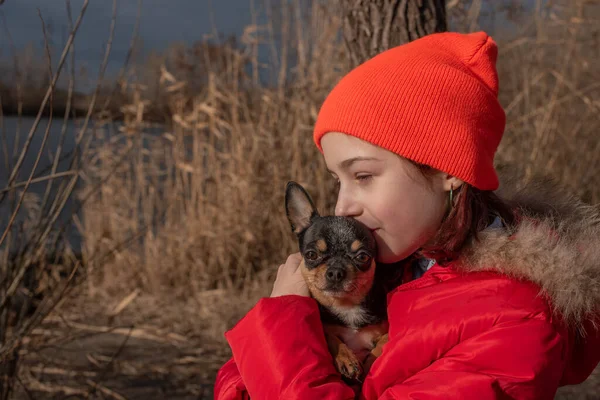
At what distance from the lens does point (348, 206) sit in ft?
5.30

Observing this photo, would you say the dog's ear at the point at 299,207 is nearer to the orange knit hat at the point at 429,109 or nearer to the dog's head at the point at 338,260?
the dog's head at the point at 338,260

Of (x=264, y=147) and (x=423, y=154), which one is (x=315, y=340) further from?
(x=264, y=147)

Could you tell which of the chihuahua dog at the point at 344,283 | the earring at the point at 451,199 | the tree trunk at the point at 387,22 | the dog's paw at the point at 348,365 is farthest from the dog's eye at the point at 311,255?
the tree trunk at the point at 387,22

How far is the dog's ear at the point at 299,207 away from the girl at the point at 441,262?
18 cm

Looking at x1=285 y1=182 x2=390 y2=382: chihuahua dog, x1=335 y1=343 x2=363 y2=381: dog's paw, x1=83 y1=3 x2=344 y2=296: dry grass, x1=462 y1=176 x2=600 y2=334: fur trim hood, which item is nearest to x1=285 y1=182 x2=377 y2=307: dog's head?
x1=285 y1=182 x2=390 y2=382: chihuahua dog

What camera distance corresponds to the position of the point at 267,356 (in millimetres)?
1520

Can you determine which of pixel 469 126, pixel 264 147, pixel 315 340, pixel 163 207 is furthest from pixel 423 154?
pixel 163 207

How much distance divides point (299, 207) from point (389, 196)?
37 cm

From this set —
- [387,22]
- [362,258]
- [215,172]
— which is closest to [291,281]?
[362,258]

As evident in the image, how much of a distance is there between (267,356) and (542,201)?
927 millimetres

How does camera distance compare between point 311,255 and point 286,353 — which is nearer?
point 286,353

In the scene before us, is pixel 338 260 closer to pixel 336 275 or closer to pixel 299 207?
pixel 336 275

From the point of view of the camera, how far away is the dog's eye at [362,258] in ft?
5.22

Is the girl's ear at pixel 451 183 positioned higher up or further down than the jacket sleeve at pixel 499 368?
higher up
